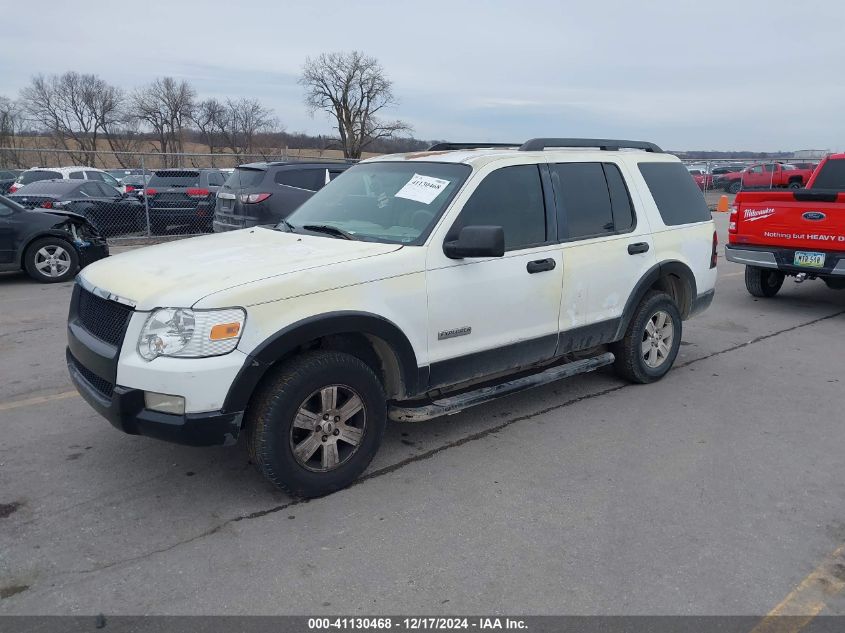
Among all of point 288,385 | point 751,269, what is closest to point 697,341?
point 751,269

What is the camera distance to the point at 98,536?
3373 millimetres

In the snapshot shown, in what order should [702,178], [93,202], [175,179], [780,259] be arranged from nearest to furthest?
[780,259] → [93,202] → [175,179] → [702,178]

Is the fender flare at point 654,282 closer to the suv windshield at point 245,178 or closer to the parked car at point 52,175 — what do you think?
the suv windshield at point 245,178

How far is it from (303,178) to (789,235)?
7.38 metres

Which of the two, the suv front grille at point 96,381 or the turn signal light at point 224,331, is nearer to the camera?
the turn signal light at point 224,331

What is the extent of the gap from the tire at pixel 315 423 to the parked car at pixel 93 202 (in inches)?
481

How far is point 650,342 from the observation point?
5.81m

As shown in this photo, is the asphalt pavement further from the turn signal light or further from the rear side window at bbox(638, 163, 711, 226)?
the rear side window at bbox(638, 163, 711, 226)

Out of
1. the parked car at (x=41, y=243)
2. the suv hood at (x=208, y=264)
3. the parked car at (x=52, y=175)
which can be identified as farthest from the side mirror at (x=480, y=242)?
the parked car at (x=52, y=175)

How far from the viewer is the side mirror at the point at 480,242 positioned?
392 cm

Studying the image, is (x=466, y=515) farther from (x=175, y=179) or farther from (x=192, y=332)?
(x=175, y=179)

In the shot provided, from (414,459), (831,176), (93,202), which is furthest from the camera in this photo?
(93,202)

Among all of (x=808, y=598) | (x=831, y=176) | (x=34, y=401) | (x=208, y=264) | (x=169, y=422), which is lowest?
(x=808, y=598)

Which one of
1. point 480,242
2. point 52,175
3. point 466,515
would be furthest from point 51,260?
point 52,175
